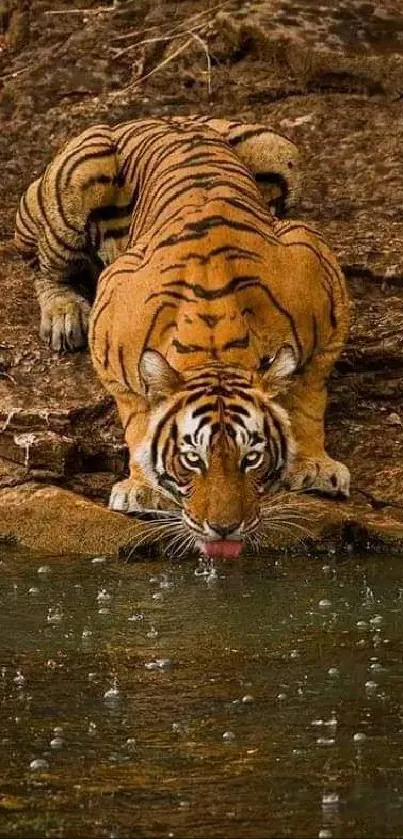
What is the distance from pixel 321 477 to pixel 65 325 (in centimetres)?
159

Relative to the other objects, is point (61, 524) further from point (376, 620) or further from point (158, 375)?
point (376, 620)

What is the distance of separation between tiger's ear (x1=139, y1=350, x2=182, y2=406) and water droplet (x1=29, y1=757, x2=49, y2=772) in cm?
199

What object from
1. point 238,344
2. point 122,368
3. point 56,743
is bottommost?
point 56,743

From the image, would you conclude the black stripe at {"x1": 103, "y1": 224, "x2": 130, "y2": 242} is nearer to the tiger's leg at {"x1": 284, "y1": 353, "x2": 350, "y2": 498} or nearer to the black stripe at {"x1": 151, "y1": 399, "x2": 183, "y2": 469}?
the tiger's leg at {"x1": 284, "y1": 353, "x2": 350, "y2": 498}

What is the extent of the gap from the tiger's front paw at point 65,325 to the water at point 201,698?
1522mm

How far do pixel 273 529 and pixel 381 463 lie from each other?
0.65m

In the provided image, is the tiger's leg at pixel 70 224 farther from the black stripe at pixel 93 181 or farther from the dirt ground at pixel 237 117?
the dirt ground at pixel 237 117

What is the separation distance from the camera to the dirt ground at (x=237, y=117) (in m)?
7.21

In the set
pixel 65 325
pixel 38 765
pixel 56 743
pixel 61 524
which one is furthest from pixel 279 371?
pixel 38 765

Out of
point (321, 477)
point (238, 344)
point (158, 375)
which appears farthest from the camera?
point (321, 477)

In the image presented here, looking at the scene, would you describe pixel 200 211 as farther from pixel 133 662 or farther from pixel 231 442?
pixel 133 662

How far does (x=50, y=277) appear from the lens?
838 centimetres

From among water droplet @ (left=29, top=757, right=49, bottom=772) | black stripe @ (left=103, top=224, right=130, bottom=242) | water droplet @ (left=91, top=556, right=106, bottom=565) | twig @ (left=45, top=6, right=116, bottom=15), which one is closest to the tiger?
black stripe @ (left=103, top=224, right=130, bottom=242)

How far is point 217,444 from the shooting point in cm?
625
